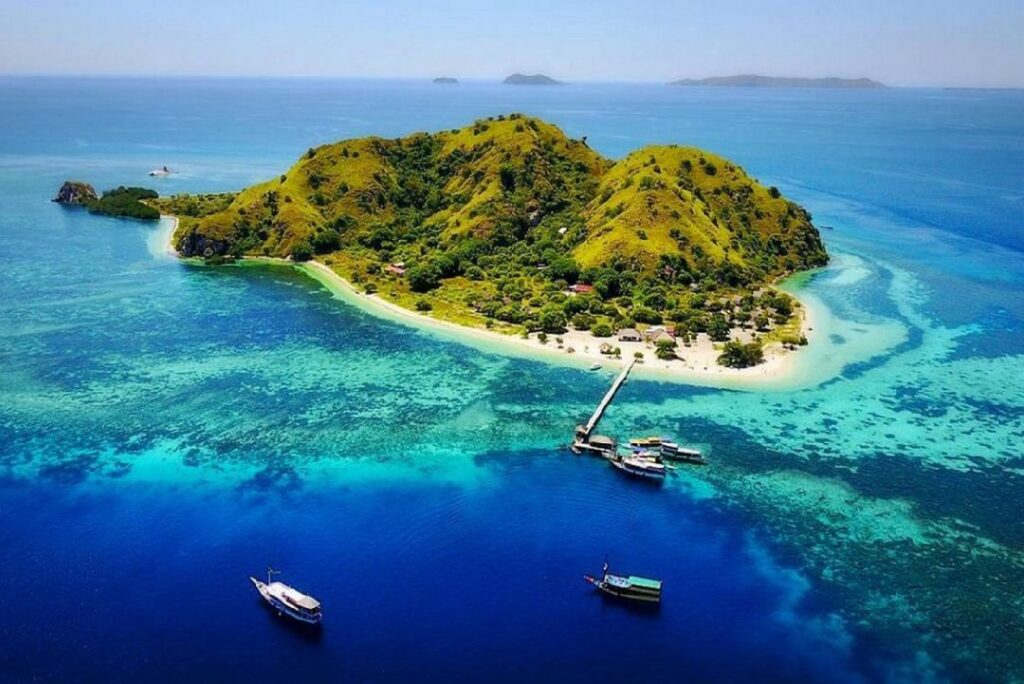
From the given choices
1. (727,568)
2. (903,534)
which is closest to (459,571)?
(727,568)

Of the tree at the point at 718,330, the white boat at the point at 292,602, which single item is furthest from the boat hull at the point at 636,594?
the tree at the point at 718,330

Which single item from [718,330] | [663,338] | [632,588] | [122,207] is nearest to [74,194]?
[122,207]

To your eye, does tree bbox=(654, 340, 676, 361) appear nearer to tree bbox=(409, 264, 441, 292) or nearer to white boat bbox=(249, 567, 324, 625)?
tree bbox=(409, 264, 441, 292)

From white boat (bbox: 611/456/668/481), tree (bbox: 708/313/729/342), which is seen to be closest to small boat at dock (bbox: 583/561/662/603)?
white boat (bbox: 611/456/668/481)

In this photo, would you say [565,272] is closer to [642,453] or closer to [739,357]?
[739,357]

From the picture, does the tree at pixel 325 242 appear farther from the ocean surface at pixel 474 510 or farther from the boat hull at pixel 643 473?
the boat hull at pixel 643 473

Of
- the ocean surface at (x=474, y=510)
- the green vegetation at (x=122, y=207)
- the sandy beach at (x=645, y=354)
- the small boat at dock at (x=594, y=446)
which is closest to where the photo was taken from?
the ocean surface at (x=474, y=510)

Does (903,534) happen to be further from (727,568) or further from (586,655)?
(586,655)
